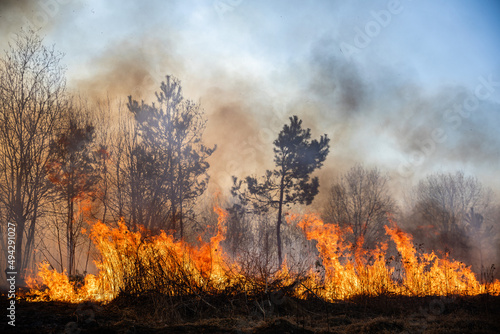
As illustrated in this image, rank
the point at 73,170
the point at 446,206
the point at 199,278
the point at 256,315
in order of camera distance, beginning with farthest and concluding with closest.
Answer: the point at 446,206 → the point at 73,170 → the point at 199,278 → the point at 256,315

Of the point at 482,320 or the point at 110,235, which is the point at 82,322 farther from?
the point at 482,320

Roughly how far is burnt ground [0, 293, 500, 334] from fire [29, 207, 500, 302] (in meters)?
0.40

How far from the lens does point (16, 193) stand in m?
15.8


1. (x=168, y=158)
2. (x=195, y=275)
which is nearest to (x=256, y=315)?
(x=195, y=275)

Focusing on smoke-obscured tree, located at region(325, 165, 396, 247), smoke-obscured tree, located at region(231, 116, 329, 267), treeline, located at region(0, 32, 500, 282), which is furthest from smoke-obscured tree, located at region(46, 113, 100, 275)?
smoke-obscured tree, located at region(325, 165, 396, 247)

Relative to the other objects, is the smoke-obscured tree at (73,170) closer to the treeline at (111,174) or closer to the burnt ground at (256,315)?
the treeline at (111,174)

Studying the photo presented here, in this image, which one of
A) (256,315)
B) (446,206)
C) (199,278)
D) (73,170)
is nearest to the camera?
(256,315)

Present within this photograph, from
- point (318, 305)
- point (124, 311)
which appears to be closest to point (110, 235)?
point (124, 311)

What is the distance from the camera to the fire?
895cm

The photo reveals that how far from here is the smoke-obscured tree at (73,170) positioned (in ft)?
57.0

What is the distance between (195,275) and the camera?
9477 mm

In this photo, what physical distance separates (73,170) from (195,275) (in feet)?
40.2

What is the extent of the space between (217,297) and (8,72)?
15504 mm

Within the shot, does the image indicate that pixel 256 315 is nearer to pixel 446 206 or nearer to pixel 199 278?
pixel 199 278
